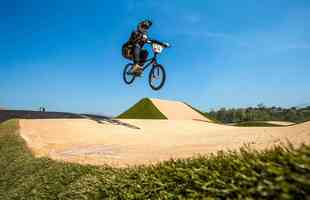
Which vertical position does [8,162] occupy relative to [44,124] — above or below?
below

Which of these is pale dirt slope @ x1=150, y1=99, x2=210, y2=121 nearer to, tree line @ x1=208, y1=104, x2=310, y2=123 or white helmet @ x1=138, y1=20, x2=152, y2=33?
white helmet @ x1=138, y1=20, x2=152, y2=33

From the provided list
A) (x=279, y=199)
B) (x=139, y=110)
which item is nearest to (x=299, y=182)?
(x=279, y=199)

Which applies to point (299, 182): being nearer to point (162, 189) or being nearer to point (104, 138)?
point (162, 189)

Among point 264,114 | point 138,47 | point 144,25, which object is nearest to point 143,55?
point 138,47

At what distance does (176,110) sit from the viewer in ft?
105

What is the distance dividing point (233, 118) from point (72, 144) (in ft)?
162

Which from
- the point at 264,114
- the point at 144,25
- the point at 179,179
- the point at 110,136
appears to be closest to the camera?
the point at 179,179

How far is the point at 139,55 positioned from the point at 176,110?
58.1 feet

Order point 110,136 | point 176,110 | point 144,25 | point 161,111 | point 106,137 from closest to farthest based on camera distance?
point 144,25 < point 106,137 < point 110,136 < point 161,111 < point 176,110

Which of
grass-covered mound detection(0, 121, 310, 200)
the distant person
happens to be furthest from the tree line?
grass-covered mound detection(0, 121, 310, 200)

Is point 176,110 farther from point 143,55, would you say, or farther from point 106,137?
point 143,55

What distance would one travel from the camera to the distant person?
14.3 metres

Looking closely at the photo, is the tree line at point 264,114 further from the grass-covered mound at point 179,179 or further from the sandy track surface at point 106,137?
the grass-covered mound at point 179,179

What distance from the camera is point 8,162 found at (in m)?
11.6
